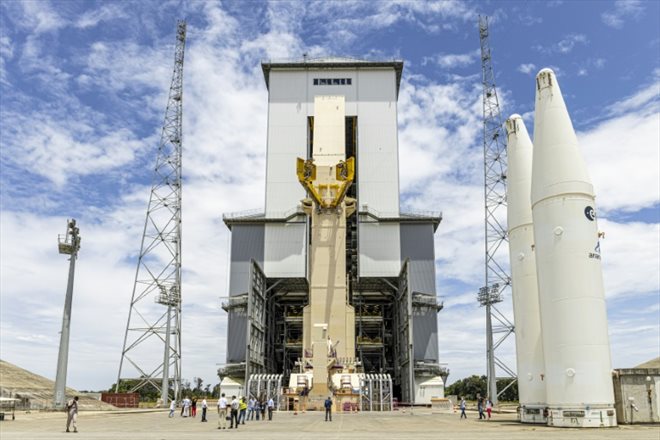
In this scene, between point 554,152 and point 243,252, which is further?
point 243,252

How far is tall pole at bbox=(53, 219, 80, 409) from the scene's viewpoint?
38.6m

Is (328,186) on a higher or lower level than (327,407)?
higher

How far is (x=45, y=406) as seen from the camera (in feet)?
145

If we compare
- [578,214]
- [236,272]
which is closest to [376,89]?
[236,272]

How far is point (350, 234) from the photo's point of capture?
6419 cm

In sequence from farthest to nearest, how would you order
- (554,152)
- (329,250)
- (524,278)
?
(329,250), (524,278), (554,152)

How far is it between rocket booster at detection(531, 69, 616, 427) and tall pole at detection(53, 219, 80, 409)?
105 feet

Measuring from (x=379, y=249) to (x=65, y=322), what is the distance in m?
31.7

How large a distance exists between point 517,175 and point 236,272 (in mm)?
36928

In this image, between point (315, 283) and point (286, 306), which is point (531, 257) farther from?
point (286, 306)

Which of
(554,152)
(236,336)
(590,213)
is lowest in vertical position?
(236,336)

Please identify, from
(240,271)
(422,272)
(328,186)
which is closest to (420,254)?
(422,272)

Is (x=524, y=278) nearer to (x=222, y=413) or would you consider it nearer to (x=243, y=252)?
(x=222, y=413)

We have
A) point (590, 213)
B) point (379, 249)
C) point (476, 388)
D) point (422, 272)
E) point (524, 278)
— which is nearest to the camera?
point (590, 213)
